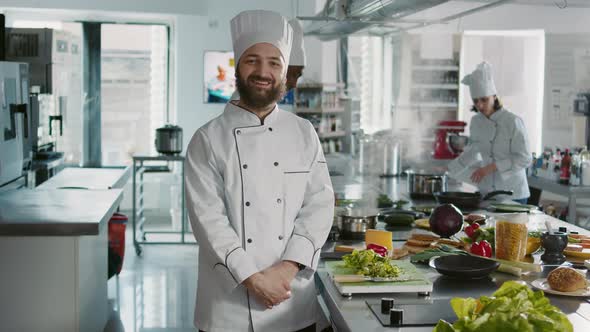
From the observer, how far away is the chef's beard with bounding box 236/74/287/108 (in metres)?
2.26

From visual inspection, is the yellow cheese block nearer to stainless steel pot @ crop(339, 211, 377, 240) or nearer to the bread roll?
stainless steel pot @ crop(339, 211, 377, 240)

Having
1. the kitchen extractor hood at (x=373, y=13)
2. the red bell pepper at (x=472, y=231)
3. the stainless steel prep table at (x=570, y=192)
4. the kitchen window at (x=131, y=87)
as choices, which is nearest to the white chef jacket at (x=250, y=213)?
the red bell pepper at (x=472, y=231)

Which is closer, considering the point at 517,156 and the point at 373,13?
the point at 373,13

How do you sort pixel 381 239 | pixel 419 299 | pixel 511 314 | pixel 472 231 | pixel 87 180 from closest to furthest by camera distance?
pixel 511 314 → pixel 419 299 → pixel 381 239 → pixel 472 231 → pixel 87 180

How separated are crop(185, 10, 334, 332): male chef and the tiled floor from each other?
2.63 meters

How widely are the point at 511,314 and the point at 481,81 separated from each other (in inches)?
161

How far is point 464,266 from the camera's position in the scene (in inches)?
97.3

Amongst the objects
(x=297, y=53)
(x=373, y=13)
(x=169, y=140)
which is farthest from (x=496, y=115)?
(x=169, y=140)

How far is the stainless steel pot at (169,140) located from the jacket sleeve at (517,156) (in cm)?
324

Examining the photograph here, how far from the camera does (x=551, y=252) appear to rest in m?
2.71

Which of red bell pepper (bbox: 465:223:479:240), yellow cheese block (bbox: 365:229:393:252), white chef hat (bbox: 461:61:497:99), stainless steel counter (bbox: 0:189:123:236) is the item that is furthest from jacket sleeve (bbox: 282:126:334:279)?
white chef hat (bbox: 461:61:497:99)

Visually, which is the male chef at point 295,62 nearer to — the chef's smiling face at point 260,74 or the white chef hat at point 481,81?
the chef's smiling face at point 260,74

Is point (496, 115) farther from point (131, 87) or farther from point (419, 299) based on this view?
point (131, 87)

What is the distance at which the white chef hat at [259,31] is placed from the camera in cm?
226
